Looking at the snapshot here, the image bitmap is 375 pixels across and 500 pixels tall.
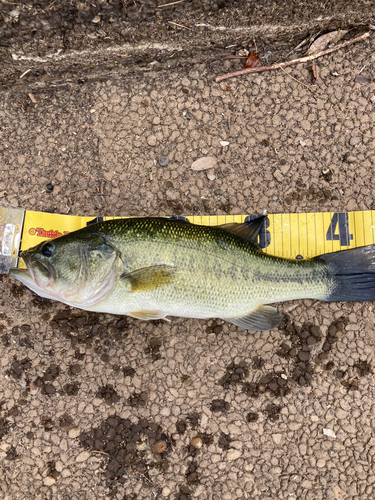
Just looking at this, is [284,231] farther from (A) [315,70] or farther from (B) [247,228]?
(A) [315,70]

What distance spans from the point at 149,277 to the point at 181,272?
26 cm

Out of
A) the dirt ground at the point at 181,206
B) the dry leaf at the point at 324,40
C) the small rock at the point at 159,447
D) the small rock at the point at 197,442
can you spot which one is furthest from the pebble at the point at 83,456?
the dry leaf at the point at 324,40

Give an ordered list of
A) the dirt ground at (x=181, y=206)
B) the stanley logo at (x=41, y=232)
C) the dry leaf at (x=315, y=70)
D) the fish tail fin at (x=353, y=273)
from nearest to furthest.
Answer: the fish tail fin at (x=353, y=273), the dirt ground at (x=181, y=206), the stanley logo at (x=41, y=232), the dry leaf at (x=315, y=70)

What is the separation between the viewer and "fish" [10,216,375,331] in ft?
8.90

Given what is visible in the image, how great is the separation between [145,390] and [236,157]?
246cm

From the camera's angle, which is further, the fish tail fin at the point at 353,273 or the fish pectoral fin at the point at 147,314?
the fish tail fin at the point at 353,273

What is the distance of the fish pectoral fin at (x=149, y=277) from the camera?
8.84ft

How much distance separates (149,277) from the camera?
8.84 feet

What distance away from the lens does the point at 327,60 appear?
344 centimetres

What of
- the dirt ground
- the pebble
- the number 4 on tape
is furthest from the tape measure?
the pebble

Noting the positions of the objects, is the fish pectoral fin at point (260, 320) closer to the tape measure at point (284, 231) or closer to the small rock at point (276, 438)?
the tape measure at point (284, 231)

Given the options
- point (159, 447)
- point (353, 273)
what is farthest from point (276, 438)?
point (353, 273)

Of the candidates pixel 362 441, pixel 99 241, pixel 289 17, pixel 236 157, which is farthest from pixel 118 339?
pixel 289 17

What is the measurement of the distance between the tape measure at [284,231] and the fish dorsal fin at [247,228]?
312 millimetres
